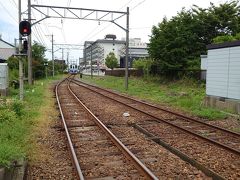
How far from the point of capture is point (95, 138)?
11.0 metres

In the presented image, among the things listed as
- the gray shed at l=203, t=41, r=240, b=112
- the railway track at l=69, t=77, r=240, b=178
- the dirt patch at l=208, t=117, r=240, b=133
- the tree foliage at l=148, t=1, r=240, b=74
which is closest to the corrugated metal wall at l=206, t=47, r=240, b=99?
the gray shed at l=203, t=41, r=240, b=112

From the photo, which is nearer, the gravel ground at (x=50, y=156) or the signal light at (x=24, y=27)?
the gravel ground at (x=50, y=156)

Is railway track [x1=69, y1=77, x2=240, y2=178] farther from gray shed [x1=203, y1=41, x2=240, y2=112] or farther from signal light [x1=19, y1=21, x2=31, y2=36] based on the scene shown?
signal light [x1=19, y1=21, x2=31, y2=36]

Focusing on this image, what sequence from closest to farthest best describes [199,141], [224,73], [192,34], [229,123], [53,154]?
[53,154] < [199,141] < [229,123] < [224,73] < [192,34]

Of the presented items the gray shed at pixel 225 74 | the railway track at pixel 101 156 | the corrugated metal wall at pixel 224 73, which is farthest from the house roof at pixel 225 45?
the railway track at pixel 101 156

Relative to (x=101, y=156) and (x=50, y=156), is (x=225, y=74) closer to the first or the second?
(x=101, y=156)

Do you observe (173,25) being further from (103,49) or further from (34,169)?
(103,49)

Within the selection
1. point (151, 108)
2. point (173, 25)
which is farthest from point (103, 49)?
point (151, 108)

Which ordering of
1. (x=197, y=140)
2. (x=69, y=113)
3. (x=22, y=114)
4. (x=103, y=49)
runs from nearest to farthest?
1. (x=197, y=140)
2. (x=22, y=114)
3. (x=69, y=113)
4. (x=103, y=49)

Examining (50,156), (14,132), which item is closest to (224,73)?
(14,132)

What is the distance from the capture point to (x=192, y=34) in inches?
1435

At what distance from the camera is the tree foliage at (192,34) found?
3575 cm

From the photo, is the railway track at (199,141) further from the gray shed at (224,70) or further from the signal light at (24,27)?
the signal light at (24,27)

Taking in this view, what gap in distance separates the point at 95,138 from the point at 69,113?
237 inches
